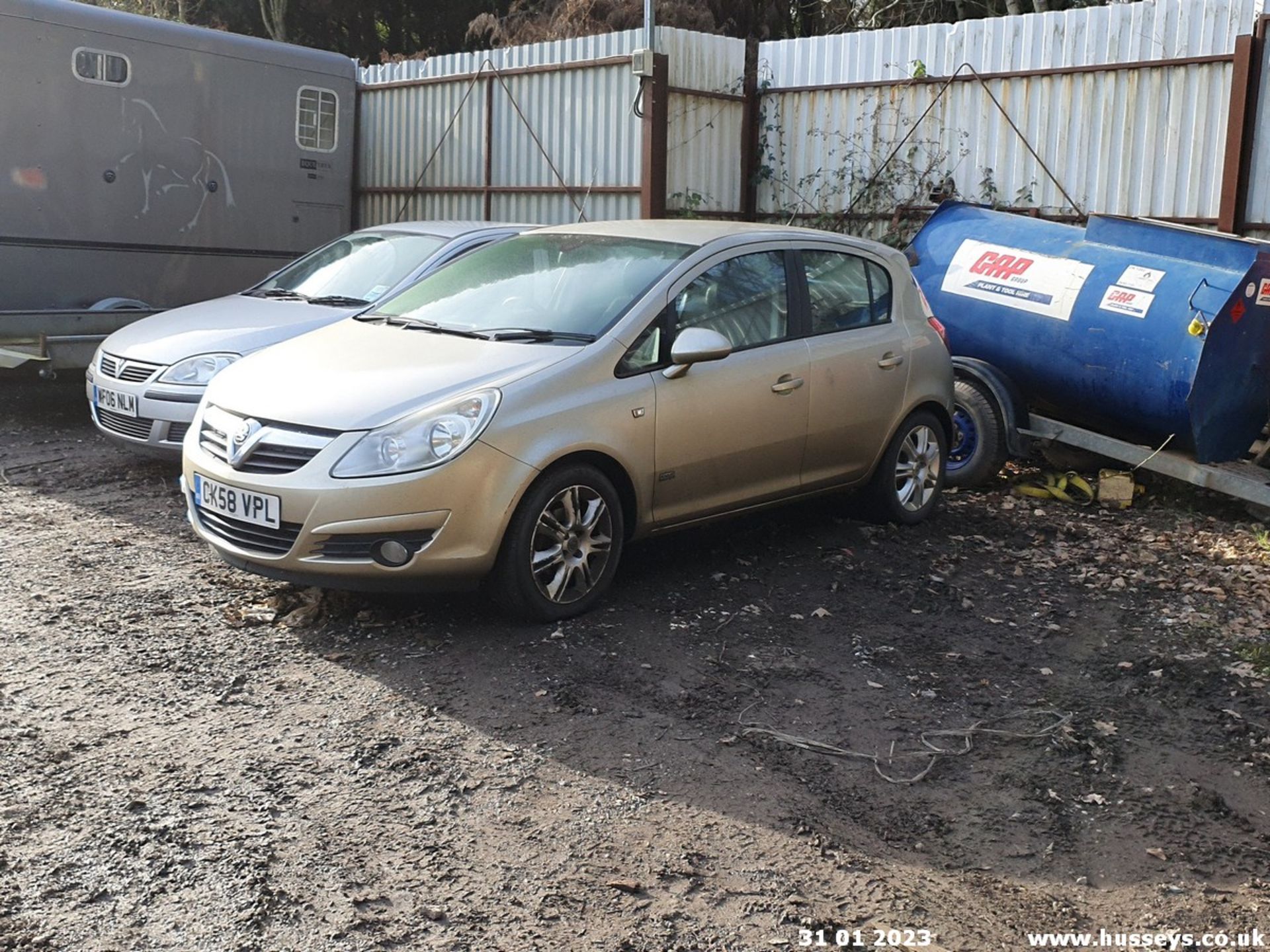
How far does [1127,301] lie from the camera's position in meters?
7.84

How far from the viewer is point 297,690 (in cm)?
466

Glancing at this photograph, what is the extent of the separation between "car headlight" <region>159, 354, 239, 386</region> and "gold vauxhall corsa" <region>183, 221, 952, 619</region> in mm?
1539

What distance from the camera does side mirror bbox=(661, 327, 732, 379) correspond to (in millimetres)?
5566

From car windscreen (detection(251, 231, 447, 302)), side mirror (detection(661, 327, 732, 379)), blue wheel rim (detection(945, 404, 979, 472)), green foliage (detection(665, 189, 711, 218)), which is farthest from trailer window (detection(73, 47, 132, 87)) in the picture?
blue wheel rim (detection(945, 404, 979, 472))

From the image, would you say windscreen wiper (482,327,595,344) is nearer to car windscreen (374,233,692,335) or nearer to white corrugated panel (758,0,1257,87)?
car windscreen (374,233,692,335)

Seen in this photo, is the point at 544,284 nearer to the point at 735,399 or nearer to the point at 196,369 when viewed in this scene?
the point at 735,399

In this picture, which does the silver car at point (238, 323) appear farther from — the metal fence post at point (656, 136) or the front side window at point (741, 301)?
the metal fence post at point (656, 136)

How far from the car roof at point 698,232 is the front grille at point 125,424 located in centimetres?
263

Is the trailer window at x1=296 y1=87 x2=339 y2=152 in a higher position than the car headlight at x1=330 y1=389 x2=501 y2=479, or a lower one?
higher

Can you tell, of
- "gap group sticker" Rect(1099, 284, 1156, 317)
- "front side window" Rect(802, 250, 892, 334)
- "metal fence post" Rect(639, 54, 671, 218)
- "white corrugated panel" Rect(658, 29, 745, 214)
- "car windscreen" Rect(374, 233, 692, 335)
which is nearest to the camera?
"car windscreen" Rect(374, 233, 692, 335)

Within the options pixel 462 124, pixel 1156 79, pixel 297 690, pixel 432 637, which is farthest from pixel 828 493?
pixel 462 124

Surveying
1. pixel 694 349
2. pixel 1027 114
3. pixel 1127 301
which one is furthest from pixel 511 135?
pixel 694 349

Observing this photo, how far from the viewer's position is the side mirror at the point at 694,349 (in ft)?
18.3

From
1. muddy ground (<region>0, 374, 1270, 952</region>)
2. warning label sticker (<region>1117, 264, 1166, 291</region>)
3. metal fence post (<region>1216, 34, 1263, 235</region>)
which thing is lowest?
muddy ground (<region>0, 374, 1270, 952</region>)
